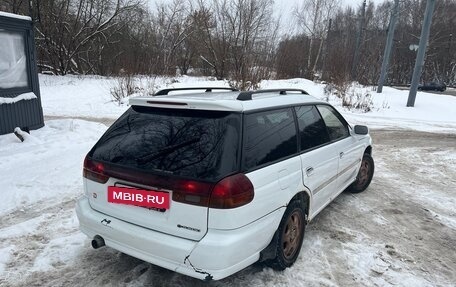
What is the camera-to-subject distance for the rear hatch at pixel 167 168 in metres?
2.38

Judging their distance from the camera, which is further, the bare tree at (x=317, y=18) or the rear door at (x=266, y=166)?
the bare tree at (x=317, y=18)

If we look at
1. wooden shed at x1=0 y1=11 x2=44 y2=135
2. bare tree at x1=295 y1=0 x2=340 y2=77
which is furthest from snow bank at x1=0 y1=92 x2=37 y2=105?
bare tree at x1=295 y1=0 x2=340 y2=77

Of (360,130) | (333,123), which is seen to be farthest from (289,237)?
→ (360,130)

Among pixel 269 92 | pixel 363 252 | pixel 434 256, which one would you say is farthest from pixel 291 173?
pixel 434 256

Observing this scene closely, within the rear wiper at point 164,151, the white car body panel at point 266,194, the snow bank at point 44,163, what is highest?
the rear wiper at point 164,151

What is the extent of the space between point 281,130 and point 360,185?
111 inches

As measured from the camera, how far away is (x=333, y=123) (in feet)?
13.8

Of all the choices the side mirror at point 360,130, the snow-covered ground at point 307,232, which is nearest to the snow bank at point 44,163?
the snow-covered ground at point 307,232

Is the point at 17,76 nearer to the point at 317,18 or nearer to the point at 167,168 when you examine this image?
the point at 167,168

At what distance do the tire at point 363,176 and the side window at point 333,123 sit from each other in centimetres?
98

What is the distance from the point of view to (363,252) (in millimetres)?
3479

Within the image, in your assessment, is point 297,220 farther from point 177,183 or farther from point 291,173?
point 177,183

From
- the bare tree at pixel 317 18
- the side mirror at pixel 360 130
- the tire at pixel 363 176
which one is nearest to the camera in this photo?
the side mirror at pixel 360 130

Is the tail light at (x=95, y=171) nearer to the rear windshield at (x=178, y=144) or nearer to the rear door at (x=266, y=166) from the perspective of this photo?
the rear windshield at (x=178, y=144)
